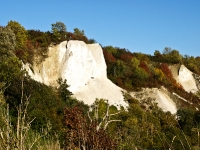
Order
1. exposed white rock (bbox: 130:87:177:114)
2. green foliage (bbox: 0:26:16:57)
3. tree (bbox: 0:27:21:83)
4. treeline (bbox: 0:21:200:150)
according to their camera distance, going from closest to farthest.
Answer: treeline (bbox: 0:21:200:150), tree (bbox: 0:27:21:83), green foliage (bbox: 0:26:16:57), exposed white rock (bbox: 130:87:177:114)

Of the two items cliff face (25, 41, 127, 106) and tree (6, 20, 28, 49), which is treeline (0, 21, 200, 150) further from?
cliff face (25, 41, 127, 106)

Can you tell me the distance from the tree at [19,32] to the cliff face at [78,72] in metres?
2.90

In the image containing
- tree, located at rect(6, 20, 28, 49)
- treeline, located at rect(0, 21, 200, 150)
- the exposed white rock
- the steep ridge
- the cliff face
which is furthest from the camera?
the steep ridge

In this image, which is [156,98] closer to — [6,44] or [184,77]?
[184,77]

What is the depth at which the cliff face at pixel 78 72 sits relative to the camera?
3712 cm

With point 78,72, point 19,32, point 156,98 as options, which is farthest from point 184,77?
point 19,32

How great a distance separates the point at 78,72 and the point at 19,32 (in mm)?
8955

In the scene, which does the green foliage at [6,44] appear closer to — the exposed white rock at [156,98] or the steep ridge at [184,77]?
the exposed white rock at [156,98]

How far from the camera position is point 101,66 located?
4419 cm

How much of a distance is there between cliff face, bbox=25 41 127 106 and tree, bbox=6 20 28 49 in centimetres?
290

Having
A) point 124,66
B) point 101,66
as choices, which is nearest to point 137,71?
point 124,66

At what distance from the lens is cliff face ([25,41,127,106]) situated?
3712cm

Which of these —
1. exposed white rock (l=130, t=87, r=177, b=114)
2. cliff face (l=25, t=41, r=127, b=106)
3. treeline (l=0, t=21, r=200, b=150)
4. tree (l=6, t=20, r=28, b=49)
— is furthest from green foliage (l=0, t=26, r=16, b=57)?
exposed white rock (l=130, t=87, r=177, b=114)

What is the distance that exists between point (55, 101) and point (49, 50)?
445 inches
